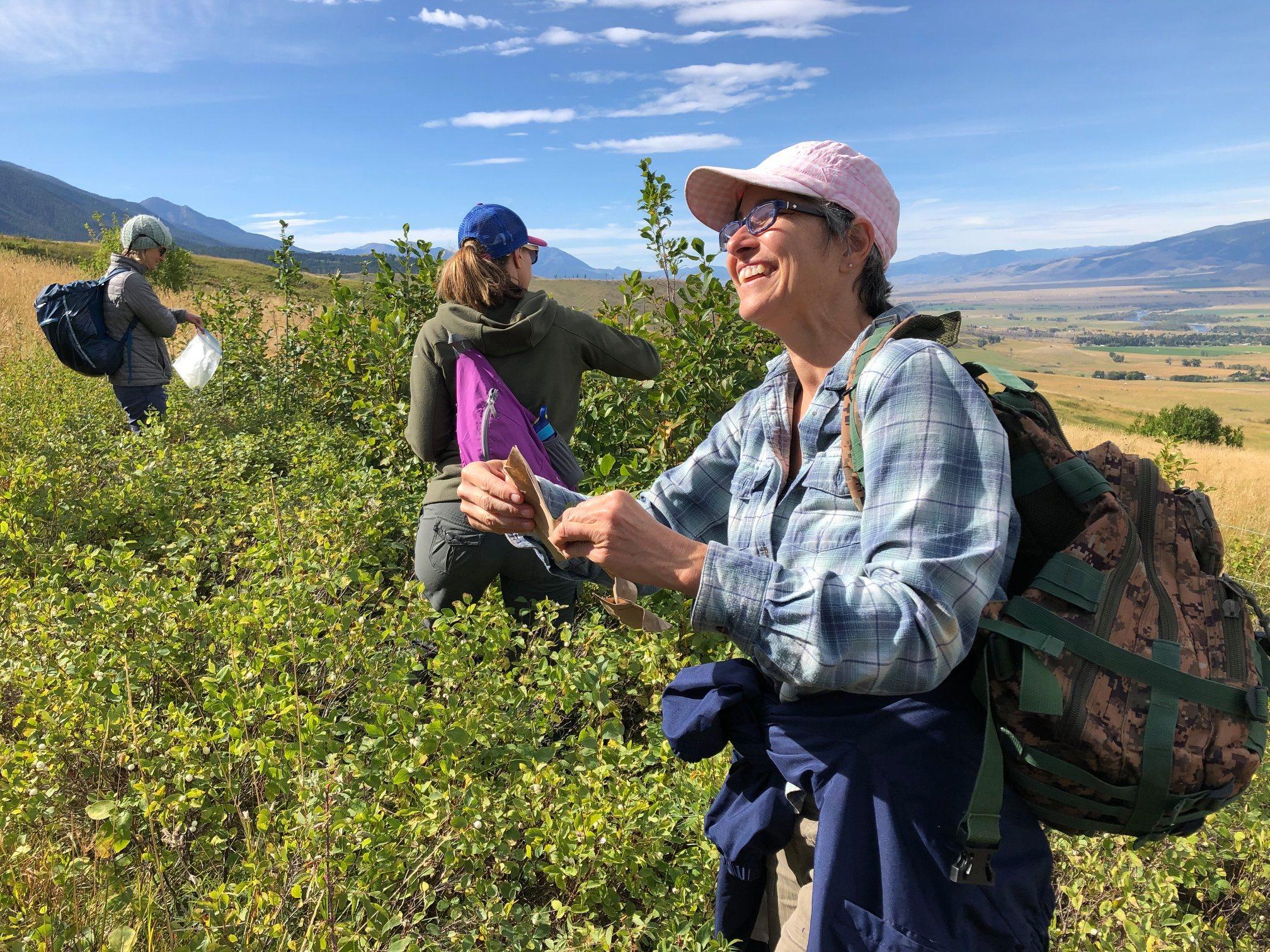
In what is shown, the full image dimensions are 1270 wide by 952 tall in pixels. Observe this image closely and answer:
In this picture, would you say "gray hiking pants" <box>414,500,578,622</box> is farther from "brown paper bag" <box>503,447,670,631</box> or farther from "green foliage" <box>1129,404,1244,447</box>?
"green foliage" <box>1129,404,1244,447</box>

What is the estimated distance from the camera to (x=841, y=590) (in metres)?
1.19

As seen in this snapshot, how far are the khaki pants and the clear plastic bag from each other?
594 cm

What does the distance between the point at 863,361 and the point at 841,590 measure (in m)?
0.47

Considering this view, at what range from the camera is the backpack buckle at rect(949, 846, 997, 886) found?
126 centimetres

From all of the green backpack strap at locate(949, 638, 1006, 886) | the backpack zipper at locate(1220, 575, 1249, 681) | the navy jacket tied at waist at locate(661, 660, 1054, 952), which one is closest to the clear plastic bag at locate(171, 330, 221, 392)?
the navy jacket tied at waist at locate(661, 660, 1054, 952)

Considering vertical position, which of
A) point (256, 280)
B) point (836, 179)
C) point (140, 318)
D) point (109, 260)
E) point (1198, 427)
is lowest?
point (1198, 427)

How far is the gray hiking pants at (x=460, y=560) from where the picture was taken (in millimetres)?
3373

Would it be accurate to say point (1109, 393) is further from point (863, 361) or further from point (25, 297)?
point (863, 361)

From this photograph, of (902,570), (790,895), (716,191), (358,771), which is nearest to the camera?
(902,570)

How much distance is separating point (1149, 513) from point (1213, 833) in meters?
2.42

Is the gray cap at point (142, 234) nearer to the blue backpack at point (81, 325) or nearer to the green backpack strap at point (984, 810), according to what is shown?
the blue backpack at point (81, 325)

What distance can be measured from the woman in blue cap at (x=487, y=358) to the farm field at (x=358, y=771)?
0.29 m

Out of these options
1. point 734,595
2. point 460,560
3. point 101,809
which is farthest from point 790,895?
point 460,560

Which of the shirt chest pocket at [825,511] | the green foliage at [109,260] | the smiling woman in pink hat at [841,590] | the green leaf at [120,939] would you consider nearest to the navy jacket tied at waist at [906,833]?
the smiling woman in pink hat at [841,590]
